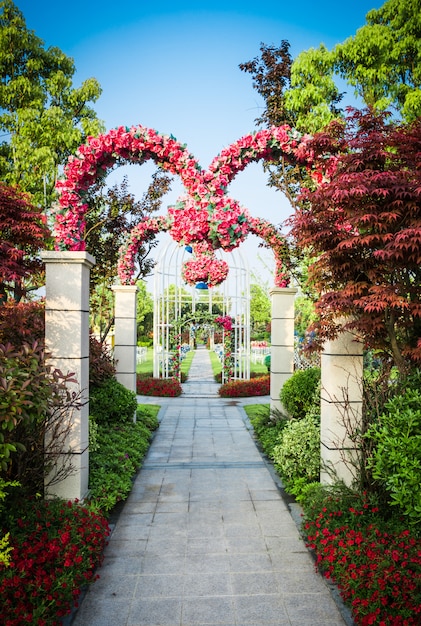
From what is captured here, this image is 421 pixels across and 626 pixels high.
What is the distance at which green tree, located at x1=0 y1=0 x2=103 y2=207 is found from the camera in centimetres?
970

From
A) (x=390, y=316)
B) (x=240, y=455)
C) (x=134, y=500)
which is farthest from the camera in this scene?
(x=240, y=455)

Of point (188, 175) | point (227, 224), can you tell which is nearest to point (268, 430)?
point (227, 224)

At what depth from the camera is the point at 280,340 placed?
686cm

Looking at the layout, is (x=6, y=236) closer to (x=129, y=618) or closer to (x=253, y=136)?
(x=253, y=136)

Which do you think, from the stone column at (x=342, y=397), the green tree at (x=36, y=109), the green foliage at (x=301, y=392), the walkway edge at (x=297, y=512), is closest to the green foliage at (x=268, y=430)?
the walkway edge at (x=297, y=512)

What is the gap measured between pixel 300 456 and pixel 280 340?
Result: 8.36 ft

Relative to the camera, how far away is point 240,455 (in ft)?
19.6

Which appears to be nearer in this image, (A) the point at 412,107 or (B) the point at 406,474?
(B) the point at 406,474

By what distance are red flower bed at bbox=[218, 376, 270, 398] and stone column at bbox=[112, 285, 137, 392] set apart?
189 inches

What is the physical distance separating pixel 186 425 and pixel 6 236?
4611mm

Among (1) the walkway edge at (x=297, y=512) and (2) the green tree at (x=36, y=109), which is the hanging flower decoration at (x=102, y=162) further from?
(2) the green tree at (x=36, y=109)

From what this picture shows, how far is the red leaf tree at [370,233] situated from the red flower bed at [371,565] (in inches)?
51.7

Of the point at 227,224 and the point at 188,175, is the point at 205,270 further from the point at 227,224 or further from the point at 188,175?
the point at 188,175

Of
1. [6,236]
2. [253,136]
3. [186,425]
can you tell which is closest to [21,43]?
[6,236]
